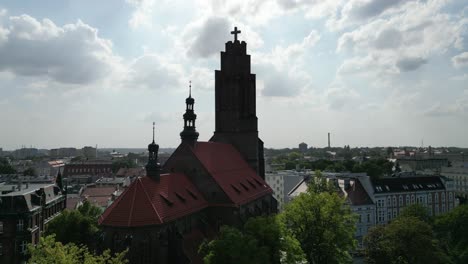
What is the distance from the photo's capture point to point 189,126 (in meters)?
49.4

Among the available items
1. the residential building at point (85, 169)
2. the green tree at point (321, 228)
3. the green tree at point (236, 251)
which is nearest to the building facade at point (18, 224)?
the green tree at point (236, 251)

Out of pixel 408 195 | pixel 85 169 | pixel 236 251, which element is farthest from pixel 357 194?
pixel 85 169

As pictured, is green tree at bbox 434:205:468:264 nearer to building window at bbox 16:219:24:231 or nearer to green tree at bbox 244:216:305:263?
green tree at bbox 244:216:305:263

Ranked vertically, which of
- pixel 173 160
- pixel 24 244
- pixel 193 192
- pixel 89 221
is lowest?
pixel 24 244

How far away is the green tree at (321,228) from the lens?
37969 millimetres

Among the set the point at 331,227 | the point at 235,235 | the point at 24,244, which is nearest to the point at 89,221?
the point at 24,244

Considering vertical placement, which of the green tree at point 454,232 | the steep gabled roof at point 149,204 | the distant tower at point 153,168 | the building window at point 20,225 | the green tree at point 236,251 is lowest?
the green tree at point 454,232

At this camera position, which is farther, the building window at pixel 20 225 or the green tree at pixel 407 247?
the building window at pixel 20 225

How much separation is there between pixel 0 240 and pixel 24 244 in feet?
7.98

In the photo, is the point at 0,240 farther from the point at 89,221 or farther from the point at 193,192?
the point at 193,192

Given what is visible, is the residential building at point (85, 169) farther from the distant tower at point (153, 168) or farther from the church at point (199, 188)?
the distant tower at point (153, 168)

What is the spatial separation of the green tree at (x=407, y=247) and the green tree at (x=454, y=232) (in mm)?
7938

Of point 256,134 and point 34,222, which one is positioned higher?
point 256,134

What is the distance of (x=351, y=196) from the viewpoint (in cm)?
6962
